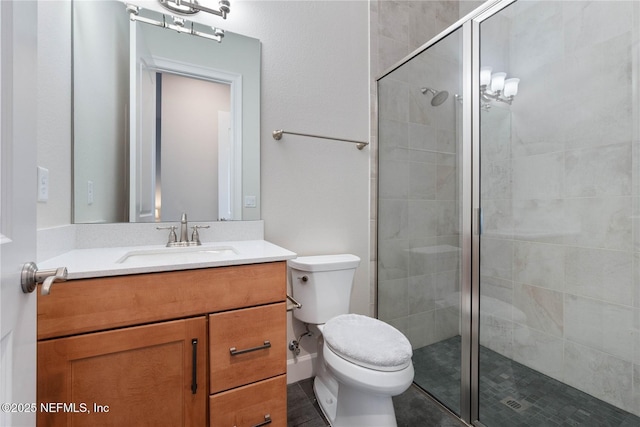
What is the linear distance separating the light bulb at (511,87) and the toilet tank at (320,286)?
1.10 meters

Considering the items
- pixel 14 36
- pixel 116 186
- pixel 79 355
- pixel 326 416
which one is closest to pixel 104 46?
pixel 116 186

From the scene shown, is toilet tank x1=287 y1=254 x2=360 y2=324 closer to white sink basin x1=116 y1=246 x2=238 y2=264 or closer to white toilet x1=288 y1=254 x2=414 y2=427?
white toilet x1=288 y1=254 x2=414 y2=427

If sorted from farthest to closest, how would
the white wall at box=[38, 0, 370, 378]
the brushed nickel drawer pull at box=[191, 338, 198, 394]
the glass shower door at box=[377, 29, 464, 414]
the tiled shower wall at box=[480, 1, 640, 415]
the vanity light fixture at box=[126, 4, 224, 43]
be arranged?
the white wall at box=[38, 0, 370, 378] → the glass shower door at box=[377, 29, 464, 414] → the vanity light fixture at box=[126, 4, 224, 43] → the tiled shower wall at box=[480, 1, 640, 415] → the brushed nickel drawer pull at box=[191, 338, 198, 394]

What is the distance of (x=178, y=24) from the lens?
1.34 m

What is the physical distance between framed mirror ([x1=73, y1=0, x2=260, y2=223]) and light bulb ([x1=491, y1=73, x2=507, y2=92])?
3.77 ft

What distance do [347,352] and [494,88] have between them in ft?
4.40

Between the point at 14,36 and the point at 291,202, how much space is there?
124cm

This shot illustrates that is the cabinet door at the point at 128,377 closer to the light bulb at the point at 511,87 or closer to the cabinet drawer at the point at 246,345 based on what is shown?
the cabinet drawer at the point at 246,345

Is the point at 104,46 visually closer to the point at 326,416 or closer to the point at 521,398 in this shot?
the point at 326,416

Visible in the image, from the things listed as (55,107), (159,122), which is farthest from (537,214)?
(55,107)

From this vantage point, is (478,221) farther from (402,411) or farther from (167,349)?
(167,349)

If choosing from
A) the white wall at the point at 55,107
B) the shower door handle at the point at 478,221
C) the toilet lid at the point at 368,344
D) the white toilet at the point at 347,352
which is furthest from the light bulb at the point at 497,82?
the white wall at the point at 55,107

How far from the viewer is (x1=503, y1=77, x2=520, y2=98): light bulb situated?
131cm

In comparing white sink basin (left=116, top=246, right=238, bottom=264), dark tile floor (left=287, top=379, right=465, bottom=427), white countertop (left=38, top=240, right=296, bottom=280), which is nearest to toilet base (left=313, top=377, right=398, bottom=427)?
dark tile floor (left=287, top=379, right=465, bottom=427)
